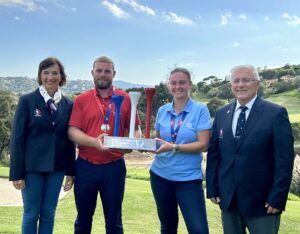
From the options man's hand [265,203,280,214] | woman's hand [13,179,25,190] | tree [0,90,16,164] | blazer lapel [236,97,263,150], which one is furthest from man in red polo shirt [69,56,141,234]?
tree [0,90,16,164]

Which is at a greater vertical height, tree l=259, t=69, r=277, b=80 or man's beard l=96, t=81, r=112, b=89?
tree l=259, t=69, r=277, b=80

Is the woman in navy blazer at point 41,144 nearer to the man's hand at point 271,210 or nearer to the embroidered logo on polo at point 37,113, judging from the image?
the embroidered logo on polo at point 37,113

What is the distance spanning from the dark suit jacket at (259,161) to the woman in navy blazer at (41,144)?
68.3 inches

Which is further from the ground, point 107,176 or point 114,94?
point 114,94

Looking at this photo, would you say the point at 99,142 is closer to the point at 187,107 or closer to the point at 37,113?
the point at 37,113

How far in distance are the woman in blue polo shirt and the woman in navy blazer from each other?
1072 millimetres

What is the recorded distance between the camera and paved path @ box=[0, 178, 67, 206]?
11.3 metres

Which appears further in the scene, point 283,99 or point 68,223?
point 283,99

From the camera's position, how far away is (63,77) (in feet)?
15.3

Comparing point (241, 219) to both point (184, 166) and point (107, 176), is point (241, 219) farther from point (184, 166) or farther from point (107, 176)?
point (107, 176)

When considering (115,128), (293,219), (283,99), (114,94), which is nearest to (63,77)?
(114,94)

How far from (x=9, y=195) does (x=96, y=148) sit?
9475mm

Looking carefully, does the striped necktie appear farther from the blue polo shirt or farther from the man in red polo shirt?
the man in red polo shirt

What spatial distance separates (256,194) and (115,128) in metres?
1.48
